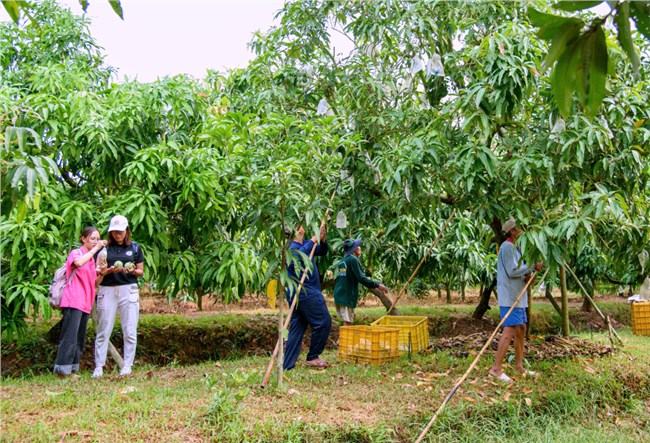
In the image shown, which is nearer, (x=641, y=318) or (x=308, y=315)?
(x=308, y=315)

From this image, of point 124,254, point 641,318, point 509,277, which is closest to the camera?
point 124,254

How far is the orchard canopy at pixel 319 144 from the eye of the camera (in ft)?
14.8

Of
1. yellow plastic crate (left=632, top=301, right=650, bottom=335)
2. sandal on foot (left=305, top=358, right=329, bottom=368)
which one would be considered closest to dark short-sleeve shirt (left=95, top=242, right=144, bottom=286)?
sandal on foot (left=305, top=358, right=329, bottom=368)

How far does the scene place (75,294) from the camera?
511 centimetres

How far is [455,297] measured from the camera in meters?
22.8

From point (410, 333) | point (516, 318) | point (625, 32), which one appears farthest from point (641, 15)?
point (410, 333)

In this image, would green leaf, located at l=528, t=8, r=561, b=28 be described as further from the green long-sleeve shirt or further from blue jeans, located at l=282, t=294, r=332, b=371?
the green long-sleeve shirt

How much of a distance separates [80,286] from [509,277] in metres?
3.97

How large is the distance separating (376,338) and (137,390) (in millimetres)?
2597

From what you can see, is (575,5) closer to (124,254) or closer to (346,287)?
(124,254)

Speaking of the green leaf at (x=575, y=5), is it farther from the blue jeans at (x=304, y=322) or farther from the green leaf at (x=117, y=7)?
the blue jeans at (x=304, y=322)

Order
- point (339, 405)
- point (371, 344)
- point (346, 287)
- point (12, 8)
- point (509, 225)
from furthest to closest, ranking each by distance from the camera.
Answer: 1. point (346, 287)
2. point (371, 344)
3. point (509, 225)
4. point (339, 405)
5. point (12, 8)

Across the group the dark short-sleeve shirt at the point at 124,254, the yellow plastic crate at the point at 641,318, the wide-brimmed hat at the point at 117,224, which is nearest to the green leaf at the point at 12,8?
the wide-brimmed hat at the point at 117,224

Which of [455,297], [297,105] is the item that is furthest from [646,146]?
[455,297]
